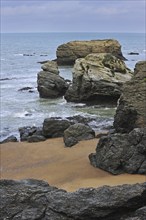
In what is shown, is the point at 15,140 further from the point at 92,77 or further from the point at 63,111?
the point at 92,77

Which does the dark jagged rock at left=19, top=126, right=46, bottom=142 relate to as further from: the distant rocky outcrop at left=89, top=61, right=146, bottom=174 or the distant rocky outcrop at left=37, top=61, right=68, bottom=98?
the distant rocky outcrop at left=37, top=61, right=68, bottom=98

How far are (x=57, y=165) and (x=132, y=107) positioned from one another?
194 inches

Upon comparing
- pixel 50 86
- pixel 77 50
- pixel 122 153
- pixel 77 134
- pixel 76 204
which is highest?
pixel 76 204

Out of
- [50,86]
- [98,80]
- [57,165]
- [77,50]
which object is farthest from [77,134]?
[77,50]

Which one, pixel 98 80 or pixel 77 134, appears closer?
pixel 77 134

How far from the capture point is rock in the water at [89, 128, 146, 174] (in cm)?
1278

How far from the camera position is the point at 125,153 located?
12.9 meters

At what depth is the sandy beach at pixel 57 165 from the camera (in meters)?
12.6

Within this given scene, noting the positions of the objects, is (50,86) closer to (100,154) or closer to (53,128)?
(53,128)

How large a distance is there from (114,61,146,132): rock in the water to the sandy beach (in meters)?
1.78

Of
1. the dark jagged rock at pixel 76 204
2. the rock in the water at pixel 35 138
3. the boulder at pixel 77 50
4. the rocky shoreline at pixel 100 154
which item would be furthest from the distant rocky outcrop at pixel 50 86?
the boulder at pixel 77 50

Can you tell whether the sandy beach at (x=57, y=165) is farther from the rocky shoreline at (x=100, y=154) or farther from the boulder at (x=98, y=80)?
the boulder at (x=98, y=80)

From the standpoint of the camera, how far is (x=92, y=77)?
30797mm

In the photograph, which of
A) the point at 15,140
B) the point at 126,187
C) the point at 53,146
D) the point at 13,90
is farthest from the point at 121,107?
the point at 13,90
